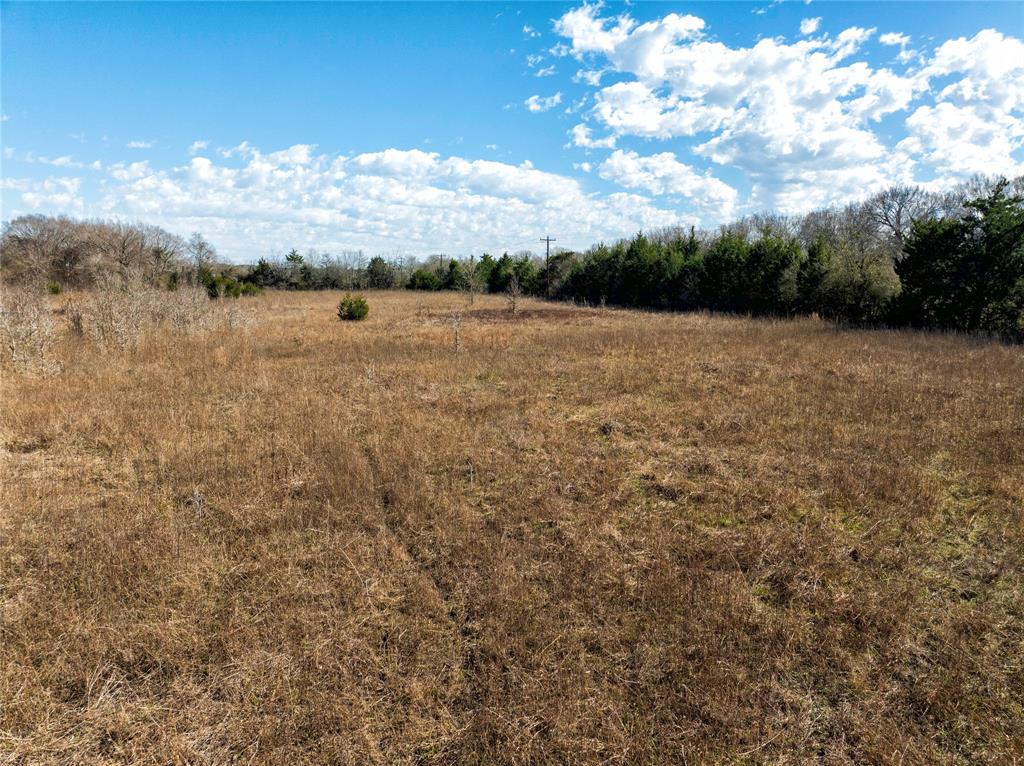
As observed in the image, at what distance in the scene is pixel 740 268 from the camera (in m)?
23.7

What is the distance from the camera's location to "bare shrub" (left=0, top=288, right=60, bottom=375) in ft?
29.9

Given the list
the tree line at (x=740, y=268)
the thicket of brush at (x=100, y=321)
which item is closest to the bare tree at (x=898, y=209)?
the tree line at (x=740, y=268)

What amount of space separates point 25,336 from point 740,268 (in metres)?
25.5

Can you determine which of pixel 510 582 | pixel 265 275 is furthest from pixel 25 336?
pixel 265 275

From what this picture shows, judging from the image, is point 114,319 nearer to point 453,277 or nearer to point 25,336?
point 25,336

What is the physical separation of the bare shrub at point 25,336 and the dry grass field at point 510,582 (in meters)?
2.09

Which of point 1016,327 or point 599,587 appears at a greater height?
point 1016,327

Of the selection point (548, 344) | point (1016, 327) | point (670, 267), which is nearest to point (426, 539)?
point (548, 344)

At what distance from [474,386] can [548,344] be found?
516cm

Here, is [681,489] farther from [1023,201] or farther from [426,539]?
[1023,201]

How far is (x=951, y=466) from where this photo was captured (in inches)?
220

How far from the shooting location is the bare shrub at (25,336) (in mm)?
9125

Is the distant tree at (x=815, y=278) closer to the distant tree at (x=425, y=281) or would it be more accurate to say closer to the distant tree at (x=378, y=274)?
the distant tree at (x=425, y=281)

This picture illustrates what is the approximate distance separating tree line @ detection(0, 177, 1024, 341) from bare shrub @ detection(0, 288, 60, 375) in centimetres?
314
